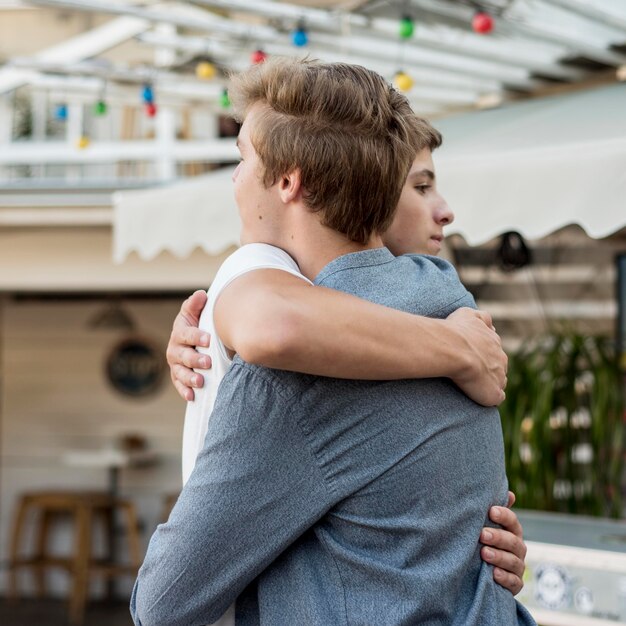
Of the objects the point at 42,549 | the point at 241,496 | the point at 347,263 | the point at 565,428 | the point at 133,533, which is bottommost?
the point at 42,549

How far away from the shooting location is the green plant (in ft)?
14.3

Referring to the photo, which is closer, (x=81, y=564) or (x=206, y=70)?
(x=206, y=70)

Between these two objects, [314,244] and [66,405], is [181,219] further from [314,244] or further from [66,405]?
[66,405]

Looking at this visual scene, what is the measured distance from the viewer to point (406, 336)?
1272 mm

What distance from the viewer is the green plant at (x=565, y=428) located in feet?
14.3

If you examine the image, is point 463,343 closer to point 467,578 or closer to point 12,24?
point 467,578

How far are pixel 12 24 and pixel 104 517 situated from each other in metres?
4.48

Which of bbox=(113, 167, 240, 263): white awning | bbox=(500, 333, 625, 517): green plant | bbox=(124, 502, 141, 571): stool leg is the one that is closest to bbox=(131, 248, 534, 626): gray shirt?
bbox=(113, 167, 240, 263): white awning

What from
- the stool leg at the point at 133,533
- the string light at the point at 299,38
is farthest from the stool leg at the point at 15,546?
the string light at the point at 299,38

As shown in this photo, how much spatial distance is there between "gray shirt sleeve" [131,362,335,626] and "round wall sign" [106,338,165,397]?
27.8 ft

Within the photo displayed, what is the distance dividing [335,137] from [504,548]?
1.95ft

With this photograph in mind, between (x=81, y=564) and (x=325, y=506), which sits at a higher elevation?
(x=325, y=506)

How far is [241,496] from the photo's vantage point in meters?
1.26

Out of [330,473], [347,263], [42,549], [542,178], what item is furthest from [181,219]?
[42,549]
